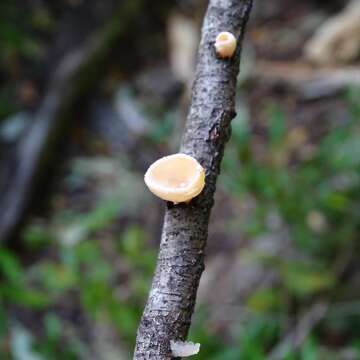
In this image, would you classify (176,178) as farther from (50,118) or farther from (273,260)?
(50,118)

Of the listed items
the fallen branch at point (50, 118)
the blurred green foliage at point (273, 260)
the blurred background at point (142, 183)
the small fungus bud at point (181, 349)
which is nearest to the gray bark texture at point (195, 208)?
the small fungus bud at point (181, 349)

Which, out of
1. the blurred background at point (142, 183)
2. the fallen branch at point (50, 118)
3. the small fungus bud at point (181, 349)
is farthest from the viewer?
the fallen branch at point (50, 118)

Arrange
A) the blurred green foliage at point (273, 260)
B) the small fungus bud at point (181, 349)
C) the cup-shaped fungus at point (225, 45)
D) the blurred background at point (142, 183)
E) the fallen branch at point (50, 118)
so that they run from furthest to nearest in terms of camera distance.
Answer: the fallen branch at point (50, 118), the blurred background at point (142, 183), the blurred green foliage at point (273, 260), the cup-shaped fungus at point (225, 45), the small fungus bud at point (181, 349)

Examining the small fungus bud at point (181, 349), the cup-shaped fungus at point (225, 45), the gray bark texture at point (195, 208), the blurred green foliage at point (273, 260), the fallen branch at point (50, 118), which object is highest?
the fallen branch at point (50, 118)

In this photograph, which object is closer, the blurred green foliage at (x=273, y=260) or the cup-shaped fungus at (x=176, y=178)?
the cup-shaped fungus at (x=176, y=178)

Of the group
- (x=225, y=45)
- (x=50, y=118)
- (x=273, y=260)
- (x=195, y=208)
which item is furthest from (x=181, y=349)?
(x=50, y=118)

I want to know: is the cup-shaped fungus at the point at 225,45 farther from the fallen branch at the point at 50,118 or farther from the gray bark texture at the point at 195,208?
the fallen branch at the point at 50,118

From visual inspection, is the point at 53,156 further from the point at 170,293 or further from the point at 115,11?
the point at 170,293
